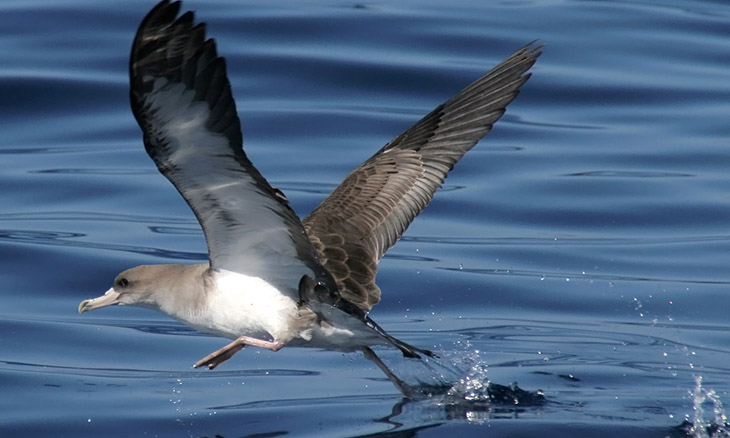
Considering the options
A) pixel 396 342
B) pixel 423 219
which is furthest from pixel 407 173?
pixel 423 219

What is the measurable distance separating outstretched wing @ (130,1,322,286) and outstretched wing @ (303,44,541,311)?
1.20 m

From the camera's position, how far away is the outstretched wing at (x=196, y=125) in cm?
518

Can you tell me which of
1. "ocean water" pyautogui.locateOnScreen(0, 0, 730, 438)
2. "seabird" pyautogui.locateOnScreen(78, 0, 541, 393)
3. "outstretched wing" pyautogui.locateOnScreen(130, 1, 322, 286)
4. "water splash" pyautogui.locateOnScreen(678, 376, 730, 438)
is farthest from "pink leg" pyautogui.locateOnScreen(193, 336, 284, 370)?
"water splash" pyautogui.locateOnScreen(678, 376, 730, 438)

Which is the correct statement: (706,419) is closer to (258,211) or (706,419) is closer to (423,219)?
(258,211)

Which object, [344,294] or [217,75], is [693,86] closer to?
[344,294]

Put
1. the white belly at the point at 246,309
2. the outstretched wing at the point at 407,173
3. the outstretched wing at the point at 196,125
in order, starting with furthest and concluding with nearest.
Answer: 1. the outstretched wing at the point at 407,173
2. the white belly at the point at 246,309
3. the outstretched wing at the point at 196,125

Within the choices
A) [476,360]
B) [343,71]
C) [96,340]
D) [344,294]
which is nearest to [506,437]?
[344,294]

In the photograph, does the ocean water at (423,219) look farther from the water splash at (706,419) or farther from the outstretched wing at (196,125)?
the outstretched wing at (196,125)

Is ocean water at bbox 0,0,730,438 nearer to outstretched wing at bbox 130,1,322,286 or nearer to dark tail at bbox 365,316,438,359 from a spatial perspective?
dark tail at bbox 365,316,438,359

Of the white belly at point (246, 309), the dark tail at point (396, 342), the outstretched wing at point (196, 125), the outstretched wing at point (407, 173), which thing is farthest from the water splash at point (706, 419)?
the outstretched wing at point (196, 125)

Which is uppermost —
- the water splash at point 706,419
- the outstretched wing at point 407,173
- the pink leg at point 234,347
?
the outstretched wing at point 407,173

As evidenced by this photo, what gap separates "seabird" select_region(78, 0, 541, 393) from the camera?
525 centimetres

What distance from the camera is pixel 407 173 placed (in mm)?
8047

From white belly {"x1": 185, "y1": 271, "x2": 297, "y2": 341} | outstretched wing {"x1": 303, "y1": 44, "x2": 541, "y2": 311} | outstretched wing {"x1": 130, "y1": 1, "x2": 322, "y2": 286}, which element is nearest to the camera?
outstretched wing {"x1": 130, "y1": 1, "x2": 322, "y2": 286}
